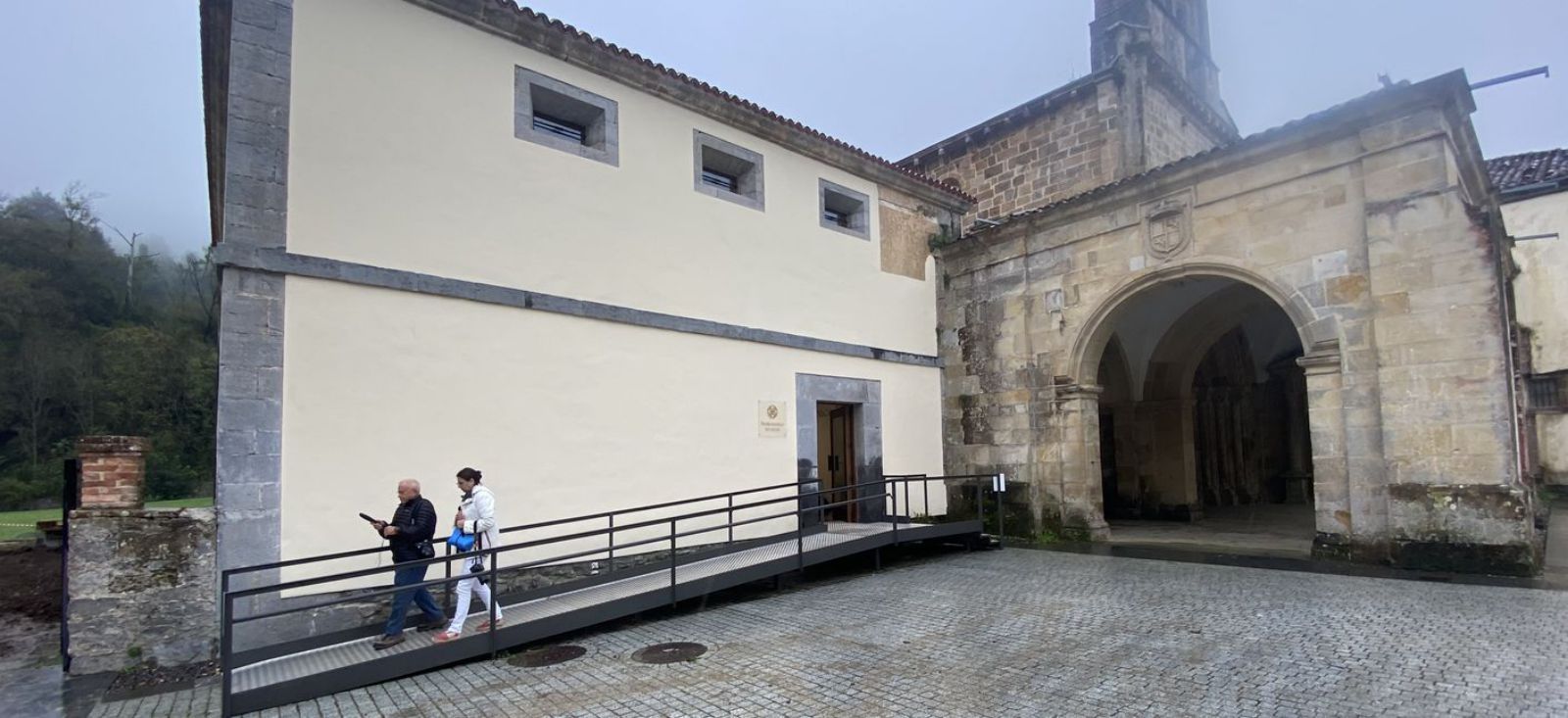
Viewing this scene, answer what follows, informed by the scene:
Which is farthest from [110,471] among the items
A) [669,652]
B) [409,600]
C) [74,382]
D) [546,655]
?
[74,382]

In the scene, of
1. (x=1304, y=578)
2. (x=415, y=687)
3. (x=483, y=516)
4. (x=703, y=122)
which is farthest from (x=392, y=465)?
(x=1304, y=578)

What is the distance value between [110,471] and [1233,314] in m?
14.5

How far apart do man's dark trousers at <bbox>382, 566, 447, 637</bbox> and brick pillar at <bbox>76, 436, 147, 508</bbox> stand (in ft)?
6.50

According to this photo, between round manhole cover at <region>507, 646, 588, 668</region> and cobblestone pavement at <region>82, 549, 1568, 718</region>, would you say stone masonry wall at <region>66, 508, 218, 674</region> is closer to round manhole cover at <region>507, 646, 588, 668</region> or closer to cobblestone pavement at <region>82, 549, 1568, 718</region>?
cobblestone pavement at <region>82, 549, 1568, 718</region>

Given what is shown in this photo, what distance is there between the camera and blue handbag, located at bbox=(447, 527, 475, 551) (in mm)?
5574

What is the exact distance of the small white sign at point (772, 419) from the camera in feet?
30.7

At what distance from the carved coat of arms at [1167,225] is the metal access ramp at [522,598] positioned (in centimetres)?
435

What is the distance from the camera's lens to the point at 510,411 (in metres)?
7.14

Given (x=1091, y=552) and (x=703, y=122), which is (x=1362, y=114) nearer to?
(x=1091, y=552)

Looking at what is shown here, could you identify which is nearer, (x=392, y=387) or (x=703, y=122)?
(x=392, y=387)

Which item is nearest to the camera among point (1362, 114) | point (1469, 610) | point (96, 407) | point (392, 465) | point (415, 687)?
point (415, 687)

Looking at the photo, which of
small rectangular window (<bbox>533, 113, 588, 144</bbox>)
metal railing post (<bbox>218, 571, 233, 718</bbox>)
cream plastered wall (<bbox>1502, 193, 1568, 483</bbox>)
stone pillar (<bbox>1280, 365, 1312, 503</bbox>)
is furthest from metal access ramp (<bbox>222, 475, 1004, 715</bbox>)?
cream plastered wall (<bbox>1502, 193, 1568, 483</bbox>)

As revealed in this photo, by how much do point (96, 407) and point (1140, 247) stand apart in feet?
130

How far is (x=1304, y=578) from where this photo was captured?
6.98 meters
